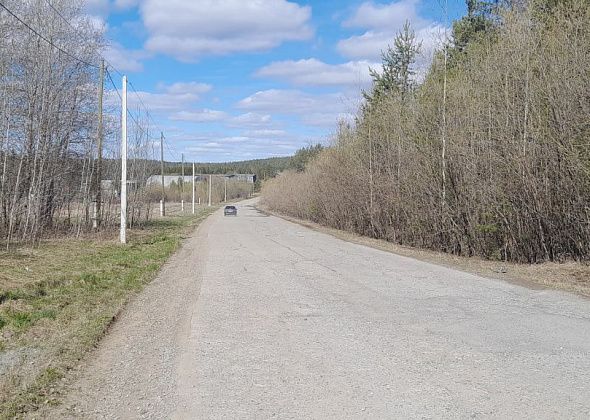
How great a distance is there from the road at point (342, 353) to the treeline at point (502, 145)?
160 inches

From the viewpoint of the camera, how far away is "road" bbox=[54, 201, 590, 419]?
4652mm

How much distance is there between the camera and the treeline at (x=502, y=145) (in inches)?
526

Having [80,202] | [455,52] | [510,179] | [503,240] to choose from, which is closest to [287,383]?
[510,179]

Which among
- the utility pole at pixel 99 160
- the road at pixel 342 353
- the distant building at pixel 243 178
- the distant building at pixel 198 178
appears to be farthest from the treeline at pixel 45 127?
the distant building at pixel 243 178

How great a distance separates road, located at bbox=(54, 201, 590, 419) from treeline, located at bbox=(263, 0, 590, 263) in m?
4.06

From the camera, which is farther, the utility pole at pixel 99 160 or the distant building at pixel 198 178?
the distant building at pixel 198 178

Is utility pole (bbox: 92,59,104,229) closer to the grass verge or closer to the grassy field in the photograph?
the grassy field

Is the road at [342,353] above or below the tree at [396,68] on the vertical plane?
below

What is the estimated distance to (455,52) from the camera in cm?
2255

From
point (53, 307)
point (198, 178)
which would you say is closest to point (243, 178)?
point (198, 178)

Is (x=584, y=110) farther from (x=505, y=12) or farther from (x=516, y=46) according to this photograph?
(x=505, y=12)

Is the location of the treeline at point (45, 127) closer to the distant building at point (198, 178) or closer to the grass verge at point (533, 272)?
the grass verge at point (533, 272)

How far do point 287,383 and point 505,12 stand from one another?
46.8 ft

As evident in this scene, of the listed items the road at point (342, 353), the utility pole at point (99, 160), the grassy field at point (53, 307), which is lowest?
the grassy field at point (53, 307)
